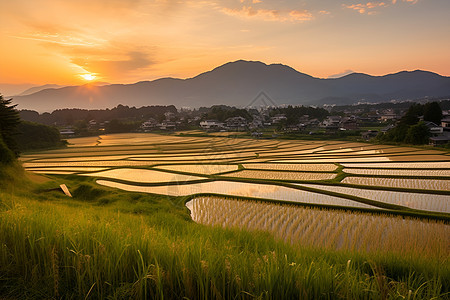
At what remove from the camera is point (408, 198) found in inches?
542

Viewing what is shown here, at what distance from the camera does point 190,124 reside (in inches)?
3381

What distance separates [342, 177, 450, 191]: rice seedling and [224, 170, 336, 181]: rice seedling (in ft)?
5.74

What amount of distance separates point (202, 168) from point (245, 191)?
26.2 feet

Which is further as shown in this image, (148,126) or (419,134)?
(148,126)

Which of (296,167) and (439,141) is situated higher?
(439,141)

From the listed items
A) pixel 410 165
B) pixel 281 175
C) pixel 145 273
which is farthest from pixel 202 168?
pixel 145 273

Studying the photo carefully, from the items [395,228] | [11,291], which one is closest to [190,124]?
[395,228]

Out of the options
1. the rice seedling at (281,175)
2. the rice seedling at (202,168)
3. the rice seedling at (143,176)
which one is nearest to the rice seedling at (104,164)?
the rice seedling at (143,176)

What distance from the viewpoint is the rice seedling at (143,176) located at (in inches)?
753

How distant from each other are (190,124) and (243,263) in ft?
278

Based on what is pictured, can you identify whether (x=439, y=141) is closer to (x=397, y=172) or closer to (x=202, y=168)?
(x=397, y=172)

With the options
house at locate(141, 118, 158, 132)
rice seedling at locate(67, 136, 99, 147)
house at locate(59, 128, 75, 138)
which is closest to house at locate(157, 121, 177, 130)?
house at locate(141, 118, 158, 132)

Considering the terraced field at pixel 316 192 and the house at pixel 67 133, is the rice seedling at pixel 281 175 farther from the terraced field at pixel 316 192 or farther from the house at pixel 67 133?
the house at pixel 67 133

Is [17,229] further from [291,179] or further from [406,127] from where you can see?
[406,127]
